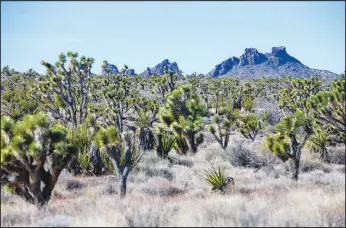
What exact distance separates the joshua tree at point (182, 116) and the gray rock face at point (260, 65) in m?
130

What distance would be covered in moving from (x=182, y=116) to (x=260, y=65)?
148795 millimetres

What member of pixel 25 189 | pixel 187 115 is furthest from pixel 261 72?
pixel 25 189

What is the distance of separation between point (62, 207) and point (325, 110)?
27.0 ft

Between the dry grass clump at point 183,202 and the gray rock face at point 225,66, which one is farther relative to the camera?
the gray rock face at point 225,66

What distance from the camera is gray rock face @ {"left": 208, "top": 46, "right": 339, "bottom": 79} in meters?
145

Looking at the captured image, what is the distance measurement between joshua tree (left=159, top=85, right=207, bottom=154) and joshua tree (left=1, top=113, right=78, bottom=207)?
769cm

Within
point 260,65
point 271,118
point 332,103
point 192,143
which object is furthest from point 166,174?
point 260,65

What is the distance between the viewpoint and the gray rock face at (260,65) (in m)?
145

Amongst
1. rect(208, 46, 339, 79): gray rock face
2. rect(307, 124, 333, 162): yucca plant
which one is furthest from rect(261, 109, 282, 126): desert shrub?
rect(208, 46, 339, 79): gray rock face

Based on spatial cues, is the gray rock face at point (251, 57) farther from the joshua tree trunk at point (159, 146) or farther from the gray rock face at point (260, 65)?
the joshua tree trunk at point (159, 146)

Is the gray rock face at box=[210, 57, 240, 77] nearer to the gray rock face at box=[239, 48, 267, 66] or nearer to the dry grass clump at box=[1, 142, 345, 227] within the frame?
the gray rock face at box=[239, 48, 267, 66]

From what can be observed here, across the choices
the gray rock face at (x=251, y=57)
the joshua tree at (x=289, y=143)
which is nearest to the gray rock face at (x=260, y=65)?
the gray rock face at (x=251, y=57)

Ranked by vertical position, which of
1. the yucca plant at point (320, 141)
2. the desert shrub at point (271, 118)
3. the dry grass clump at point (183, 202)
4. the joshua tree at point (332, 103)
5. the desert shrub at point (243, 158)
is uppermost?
the desert shrub at point (271, 118)

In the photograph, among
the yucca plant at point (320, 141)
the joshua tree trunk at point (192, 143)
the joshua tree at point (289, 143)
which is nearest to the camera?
the joshua tree at point (289, 143)
